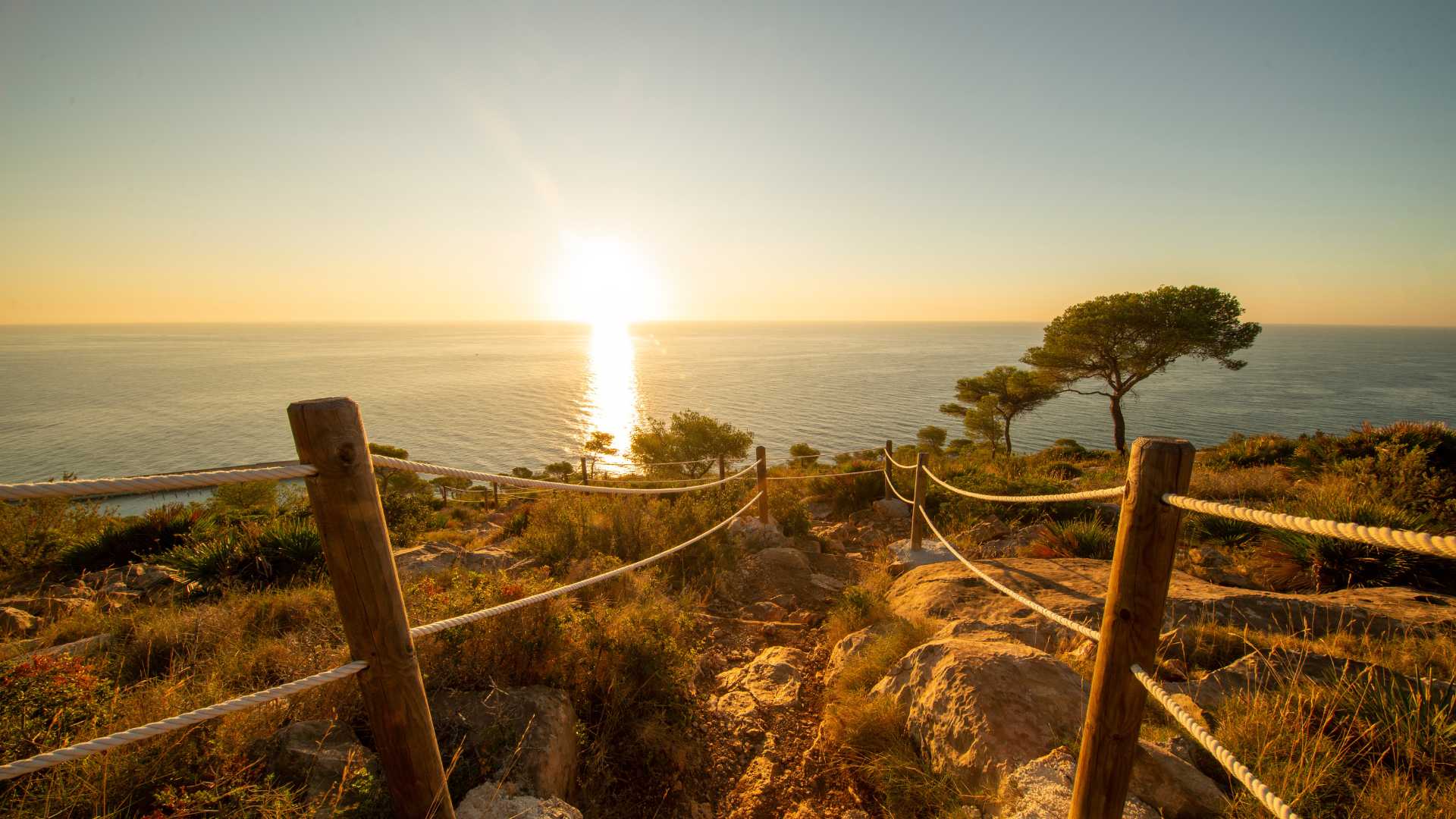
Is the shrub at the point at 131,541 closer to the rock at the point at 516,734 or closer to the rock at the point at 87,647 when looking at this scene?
the rock at the point at 87,647

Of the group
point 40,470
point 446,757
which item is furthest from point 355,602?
point 40,470

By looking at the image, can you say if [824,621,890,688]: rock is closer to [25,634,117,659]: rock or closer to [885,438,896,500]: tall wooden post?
[25,634,117,659]: rock

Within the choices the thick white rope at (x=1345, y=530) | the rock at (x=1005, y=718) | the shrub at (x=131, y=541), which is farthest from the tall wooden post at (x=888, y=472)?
the shrub at (x=131, y=541)

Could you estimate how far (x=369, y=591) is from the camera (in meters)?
1.74

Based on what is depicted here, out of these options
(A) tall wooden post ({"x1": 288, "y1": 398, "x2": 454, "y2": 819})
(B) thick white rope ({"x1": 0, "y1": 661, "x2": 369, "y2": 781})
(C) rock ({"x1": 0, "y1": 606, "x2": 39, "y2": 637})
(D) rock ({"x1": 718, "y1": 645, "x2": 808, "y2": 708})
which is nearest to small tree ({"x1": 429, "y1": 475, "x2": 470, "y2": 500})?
(C) rock ({"x1": 0, "y1": 606, "x2": 39, "y2": 637})

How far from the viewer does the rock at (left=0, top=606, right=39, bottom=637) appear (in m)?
4.38

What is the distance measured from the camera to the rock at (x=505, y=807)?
7.58ft

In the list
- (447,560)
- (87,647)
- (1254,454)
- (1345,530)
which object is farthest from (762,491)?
(1254,454)

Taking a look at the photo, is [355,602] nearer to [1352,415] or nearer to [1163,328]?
[1163,328]

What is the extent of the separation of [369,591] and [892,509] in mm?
8981

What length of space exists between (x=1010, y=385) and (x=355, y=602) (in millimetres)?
34567

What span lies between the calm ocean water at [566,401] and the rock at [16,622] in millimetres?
37559

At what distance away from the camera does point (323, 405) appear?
1664 millimetres

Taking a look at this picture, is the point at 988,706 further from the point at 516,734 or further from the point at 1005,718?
the point at 516,734
